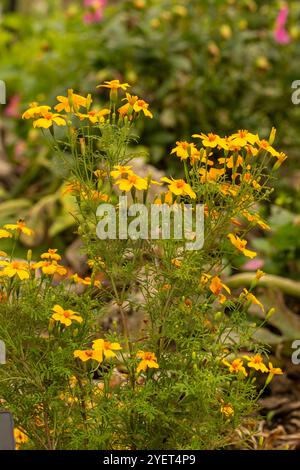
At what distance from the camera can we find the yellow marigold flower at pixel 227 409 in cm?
174

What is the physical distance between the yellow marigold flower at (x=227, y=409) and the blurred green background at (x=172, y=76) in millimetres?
2355

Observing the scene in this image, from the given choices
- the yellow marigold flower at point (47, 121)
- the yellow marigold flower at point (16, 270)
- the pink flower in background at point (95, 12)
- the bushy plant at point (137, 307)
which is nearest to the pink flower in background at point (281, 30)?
the pink flower in background at point (95, 12)

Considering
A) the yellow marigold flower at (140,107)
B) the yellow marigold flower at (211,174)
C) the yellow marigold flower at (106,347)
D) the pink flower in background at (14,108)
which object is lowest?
the yellow marigold flower at (106,347)

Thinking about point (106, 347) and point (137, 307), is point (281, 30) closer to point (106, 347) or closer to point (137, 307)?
point (137, 307)

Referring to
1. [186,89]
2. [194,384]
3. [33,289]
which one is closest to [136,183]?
[33,289]

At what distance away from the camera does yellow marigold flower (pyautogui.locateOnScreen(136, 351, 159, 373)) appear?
1.64 metres

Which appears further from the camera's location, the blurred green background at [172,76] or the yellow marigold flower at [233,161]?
the blurred green background at [172,76]

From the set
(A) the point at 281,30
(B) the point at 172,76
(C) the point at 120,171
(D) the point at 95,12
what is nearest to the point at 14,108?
(D) the point at 95,12

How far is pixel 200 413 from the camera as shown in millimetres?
1731

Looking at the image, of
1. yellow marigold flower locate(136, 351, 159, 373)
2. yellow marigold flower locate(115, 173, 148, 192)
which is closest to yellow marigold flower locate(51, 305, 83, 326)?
yellow marigold flower locate(136, 351, 159, 373)

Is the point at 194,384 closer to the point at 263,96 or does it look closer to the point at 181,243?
the point at 181,243

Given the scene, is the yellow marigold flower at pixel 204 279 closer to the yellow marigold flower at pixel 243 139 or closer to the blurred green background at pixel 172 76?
the yellow marigold flower at pixel 243 139

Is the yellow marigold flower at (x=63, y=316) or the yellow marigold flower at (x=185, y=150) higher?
the yellow marigold flower at (x=185, y=150)

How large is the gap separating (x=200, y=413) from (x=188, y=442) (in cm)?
9
